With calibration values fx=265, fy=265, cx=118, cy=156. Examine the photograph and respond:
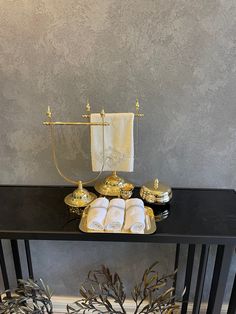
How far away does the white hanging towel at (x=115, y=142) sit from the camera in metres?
0.94

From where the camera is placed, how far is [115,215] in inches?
35.3

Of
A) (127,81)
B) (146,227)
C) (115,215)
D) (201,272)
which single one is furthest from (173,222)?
(127,81)

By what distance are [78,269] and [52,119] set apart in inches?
30.7

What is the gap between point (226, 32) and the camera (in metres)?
0.93

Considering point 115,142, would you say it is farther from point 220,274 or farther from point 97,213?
point 220,274

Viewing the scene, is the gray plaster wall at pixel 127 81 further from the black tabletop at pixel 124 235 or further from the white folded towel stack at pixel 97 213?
the white folded towel stack at pixel 97 213

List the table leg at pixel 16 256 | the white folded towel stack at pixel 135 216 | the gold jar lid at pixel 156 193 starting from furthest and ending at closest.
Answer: the table leg at pixel 16 256
the gold jar lid at pixel 156 193
the white folded towel stack at pixel 135 216

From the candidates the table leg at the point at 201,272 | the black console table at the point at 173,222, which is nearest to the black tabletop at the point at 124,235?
the black console table at the point at 173,222

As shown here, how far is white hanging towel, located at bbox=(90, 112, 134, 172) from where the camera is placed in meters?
0.94

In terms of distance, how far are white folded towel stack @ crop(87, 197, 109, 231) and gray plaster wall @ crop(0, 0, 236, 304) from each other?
0.21 metres

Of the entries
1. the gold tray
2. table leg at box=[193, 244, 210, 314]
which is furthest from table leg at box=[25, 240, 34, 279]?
table leg at box=[193, 244, 210, 314]

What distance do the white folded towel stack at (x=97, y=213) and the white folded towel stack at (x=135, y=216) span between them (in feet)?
0.26

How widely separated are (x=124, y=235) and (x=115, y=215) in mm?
73

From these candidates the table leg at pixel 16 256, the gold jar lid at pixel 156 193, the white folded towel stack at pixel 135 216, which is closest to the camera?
the white folded towel stack at pixel 135 216
